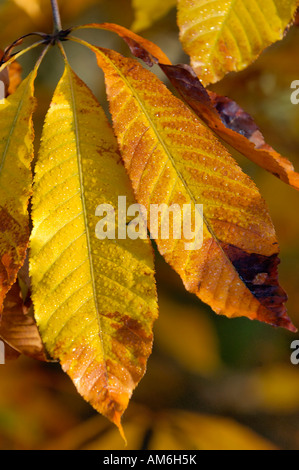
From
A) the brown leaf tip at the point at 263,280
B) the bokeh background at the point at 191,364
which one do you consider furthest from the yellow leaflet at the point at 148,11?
the brown leaf tip at the point at 263,280

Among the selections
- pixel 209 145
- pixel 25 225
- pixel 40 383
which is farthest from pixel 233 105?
pixel 40 383

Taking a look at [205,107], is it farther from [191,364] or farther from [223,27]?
[191,364]

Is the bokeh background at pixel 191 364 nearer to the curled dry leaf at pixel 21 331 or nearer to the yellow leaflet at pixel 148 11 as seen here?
the yellow leaflet at pixel 148 11

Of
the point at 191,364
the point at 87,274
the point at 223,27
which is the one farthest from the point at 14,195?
the point at 191,364

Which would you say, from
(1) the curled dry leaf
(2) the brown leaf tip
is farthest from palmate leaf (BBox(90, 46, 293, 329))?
(1) the curled dry leaf

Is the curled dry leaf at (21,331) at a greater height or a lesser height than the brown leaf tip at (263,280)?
lesser
